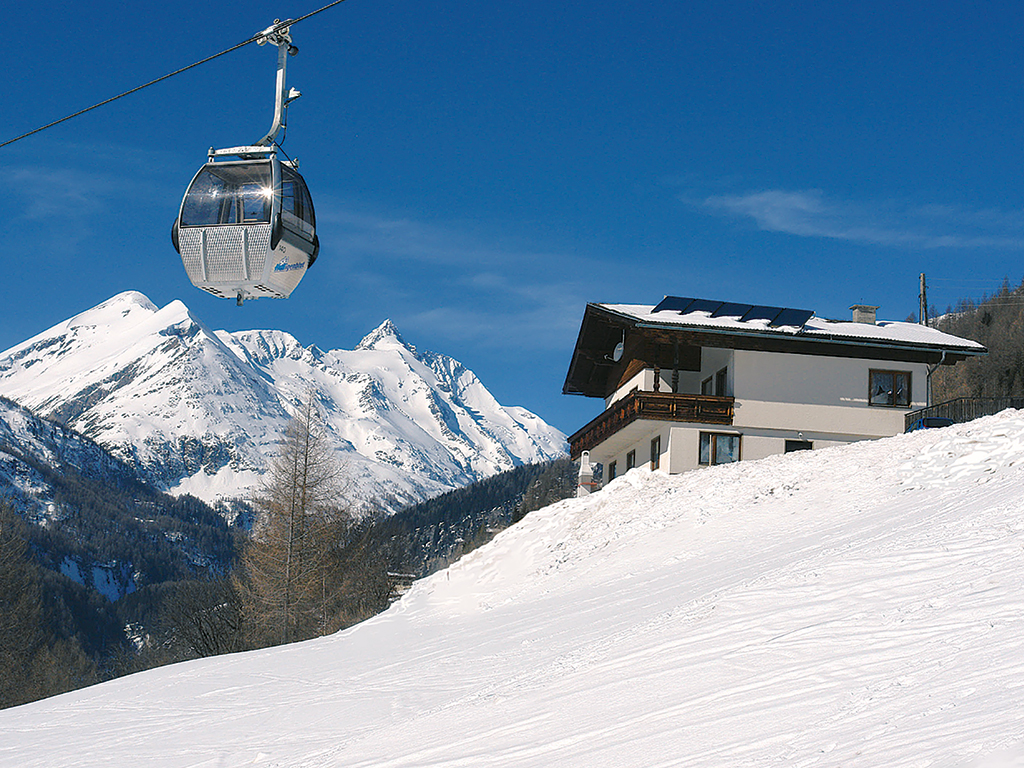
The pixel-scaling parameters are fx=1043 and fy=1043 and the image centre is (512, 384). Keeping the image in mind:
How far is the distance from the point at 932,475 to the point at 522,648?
10.8m

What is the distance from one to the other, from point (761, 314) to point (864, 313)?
720 centimetres

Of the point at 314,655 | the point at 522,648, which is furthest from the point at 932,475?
the point at 314,655

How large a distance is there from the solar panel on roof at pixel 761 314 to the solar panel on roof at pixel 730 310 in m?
0.21

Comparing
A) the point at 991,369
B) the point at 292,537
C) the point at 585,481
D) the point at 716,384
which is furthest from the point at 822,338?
the point at 991,369

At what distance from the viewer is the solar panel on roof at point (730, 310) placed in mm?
38281

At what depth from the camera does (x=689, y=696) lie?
9.34 m

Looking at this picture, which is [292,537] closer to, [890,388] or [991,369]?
[890,388]

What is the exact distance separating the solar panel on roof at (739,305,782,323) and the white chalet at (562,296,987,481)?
0.12 ft

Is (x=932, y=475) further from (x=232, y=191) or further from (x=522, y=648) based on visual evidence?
(x=232, y=191)

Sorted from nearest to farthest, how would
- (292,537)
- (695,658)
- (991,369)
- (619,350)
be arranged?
(695,658) → (619,350) → (292,537) → (991,369)

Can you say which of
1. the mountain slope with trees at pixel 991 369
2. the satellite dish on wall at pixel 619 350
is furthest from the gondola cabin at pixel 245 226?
the mountain slope with trees at pixel 991 369

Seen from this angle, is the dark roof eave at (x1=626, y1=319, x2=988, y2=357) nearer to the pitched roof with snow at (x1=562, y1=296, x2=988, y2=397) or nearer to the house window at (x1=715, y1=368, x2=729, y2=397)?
the pitched roof with snow at (x1=562, y1=296, x2=988, y2=397)

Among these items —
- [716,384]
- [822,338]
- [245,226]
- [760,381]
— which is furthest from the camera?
[716,384]

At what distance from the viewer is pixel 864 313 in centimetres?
4309
